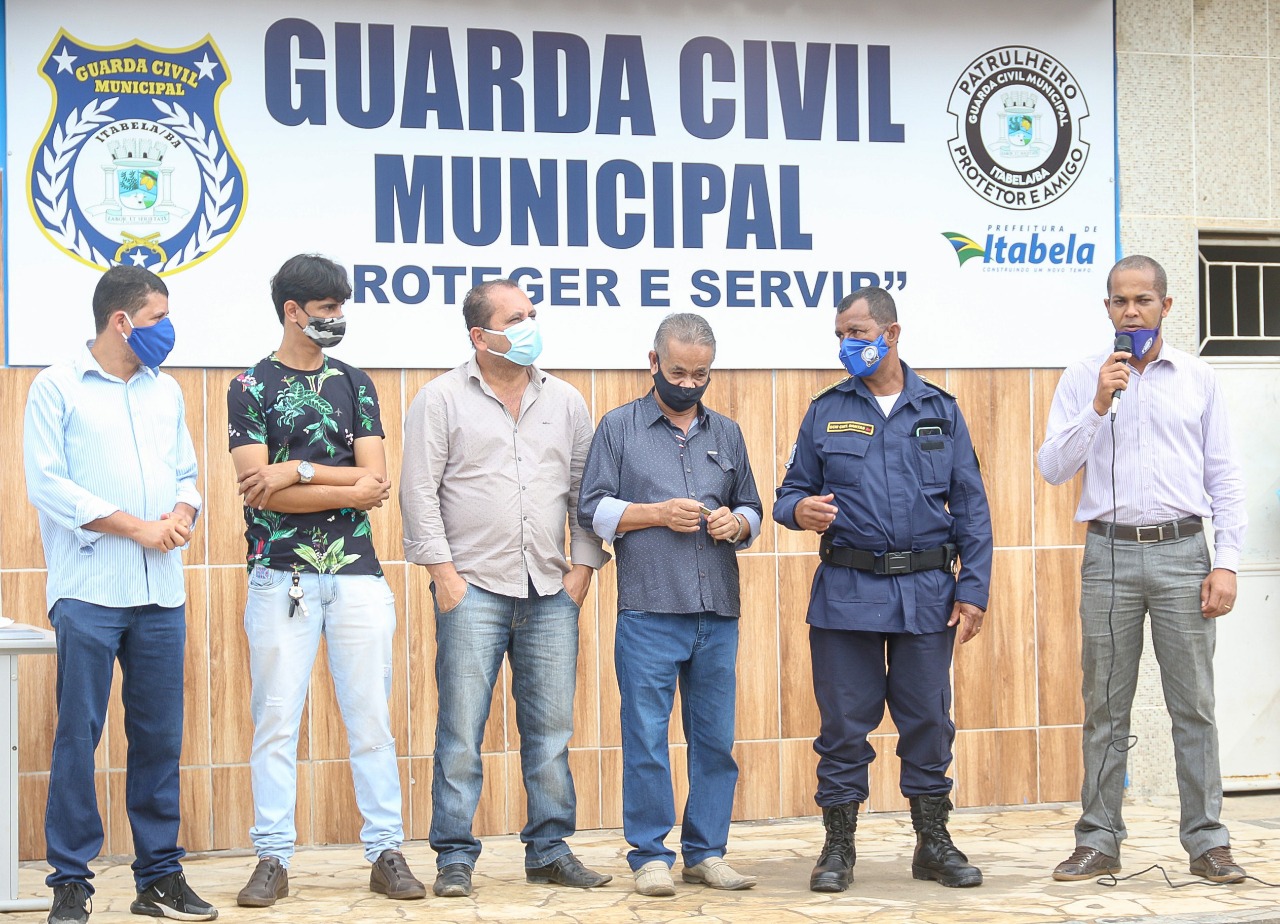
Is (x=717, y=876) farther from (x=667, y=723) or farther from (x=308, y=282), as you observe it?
(x=308, y=282)

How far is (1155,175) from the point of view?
7414mm

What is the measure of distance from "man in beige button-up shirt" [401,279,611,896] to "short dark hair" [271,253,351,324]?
50 centimetres

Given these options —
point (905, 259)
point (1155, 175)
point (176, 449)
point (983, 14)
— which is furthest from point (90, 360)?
point (1155, 175)

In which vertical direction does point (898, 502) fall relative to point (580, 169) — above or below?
below

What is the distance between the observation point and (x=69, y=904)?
4.86m

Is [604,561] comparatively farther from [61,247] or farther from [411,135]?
[61,247]

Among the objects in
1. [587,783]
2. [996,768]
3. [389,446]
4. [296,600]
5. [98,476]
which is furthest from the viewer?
[996,768]

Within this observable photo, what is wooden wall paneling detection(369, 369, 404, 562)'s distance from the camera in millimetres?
6586

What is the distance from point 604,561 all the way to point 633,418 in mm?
Answer: 568

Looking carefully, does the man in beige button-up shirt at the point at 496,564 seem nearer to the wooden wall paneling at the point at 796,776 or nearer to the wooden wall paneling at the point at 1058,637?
the wooden wall paneling at the point at 796,776

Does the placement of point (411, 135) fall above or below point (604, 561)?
above

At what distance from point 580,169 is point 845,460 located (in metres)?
2.11

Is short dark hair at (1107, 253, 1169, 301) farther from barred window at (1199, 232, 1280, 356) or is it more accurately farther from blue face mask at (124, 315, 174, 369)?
blue face mask at (124, 315, 174, 369)

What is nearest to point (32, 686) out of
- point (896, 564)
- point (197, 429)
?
point (197, 429)
